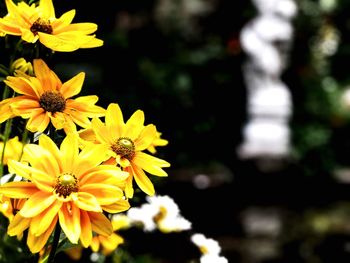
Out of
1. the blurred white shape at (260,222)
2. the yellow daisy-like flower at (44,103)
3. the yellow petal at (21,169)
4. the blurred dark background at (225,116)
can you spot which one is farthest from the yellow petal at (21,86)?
the blurred white shape at (260,222)

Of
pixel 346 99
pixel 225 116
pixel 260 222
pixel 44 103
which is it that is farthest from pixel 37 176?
pixel 346 99

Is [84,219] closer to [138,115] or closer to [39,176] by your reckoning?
[39,176]

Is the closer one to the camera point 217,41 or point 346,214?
point 346,214

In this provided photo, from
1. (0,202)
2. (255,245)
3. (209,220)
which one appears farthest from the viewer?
(209,220)

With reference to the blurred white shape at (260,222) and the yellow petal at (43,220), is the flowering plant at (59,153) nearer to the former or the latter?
the yellow petal at (43,220)

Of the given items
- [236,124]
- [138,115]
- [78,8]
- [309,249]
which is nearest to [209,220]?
[309,249]

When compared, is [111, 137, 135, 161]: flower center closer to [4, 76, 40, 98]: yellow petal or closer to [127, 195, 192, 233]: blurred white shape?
[4, 76, 40, 98]: yellow petal

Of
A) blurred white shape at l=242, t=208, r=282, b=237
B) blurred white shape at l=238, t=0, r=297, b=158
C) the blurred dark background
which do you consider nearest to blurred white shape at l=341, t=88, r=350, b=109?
the blurred dark background
